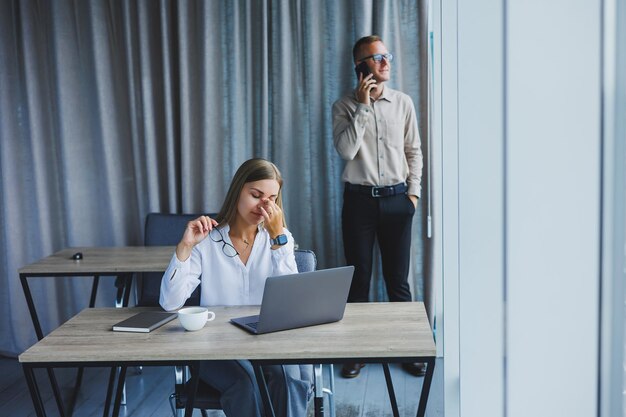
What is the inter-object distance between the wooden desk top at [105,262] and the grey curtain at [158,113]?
1.77ft

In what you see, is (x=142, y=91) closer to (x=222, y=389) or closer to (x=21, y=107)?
(x=21, y=107)

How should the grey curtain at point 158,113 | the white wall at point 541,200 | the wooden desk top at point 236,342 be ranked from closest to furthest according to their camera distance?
the white wall at point 541,200, the wooden desk top at point 236,342, the grey curtain at point 158,113

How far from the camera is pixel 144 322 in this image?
2.21m

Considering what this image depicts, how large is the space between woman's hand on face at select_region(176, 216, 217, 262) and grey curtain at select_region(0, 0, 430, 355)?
1.77 meters

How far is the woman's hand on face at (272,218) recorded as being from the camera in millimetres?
2541

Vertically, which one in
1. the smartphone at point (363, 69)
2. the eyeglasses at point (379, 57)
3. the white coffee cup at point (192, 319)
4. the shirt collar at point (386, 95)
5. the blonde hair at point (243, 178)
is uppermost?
the eyeglasses at point (379, 57)

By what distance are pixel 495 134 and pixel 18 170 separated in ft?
12.5

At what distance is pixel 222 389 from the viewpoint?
7.50 ft

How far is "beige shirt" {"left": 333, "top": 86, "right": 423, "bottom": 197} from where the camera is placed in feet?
12.5

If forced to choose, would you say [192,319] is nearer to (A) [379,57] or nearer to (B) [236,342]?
(B) [236,342]

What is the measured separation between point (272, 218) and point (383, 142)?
1453 millimetres

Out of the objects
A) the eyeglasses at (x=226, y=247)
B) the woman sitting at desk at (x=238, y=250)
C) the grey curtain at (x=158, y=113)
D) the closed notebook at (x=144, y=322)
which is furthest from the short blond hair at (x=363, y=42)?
the closed notebook at (x=144, y=322)

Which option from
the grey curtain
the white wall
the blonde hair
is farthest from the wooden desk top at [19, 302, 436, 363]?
the grey curtain

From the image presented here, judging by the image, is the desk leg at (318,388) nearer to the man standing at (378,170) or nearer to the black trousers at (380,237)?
the man standing at (378,170)
